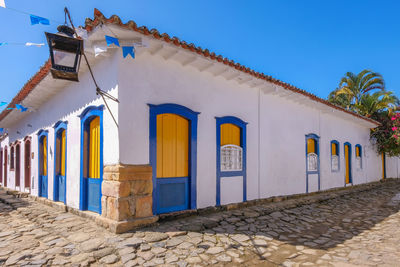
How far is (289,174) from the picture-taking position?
848 centimetres

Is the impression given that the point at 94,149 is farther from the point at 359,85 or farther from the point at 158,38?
the point at 359,85

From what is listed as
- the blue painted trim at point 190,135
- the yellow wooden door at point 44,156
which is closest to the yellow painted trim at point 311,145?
the blue painted trim at point 190,135

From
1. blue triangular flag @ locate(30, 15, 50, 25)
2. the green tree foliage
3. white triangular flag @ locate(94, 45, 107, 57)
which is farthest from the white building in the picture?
the green tree foliage

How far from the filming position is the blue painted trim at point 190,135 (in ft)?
16.9

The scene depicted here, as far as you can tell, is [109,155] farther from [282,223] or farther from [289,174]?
[289,174]

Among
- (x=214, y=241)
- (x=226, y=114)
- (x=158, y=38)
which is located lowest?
(x=214, y=241)

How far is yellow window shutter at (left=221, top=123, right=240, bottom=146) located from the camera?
666 cm

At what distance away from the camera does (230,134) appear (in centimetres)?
685

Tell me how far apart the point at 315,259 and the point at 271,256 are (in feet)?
2.06

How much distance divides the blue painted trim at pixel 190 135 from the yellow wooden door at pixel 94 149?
1490 millimetres

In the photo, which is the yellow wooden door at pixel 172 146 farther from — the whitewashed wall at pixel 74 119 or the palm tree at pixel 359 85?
the palm tree at pixel 359 85

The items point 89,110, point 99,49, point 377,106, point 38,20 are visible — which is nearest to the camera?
point 38,20

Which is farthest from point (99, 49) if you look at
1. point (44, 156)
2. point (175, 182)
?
point (44, 156)

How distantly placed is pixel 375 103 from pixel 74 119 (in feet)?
57.2
